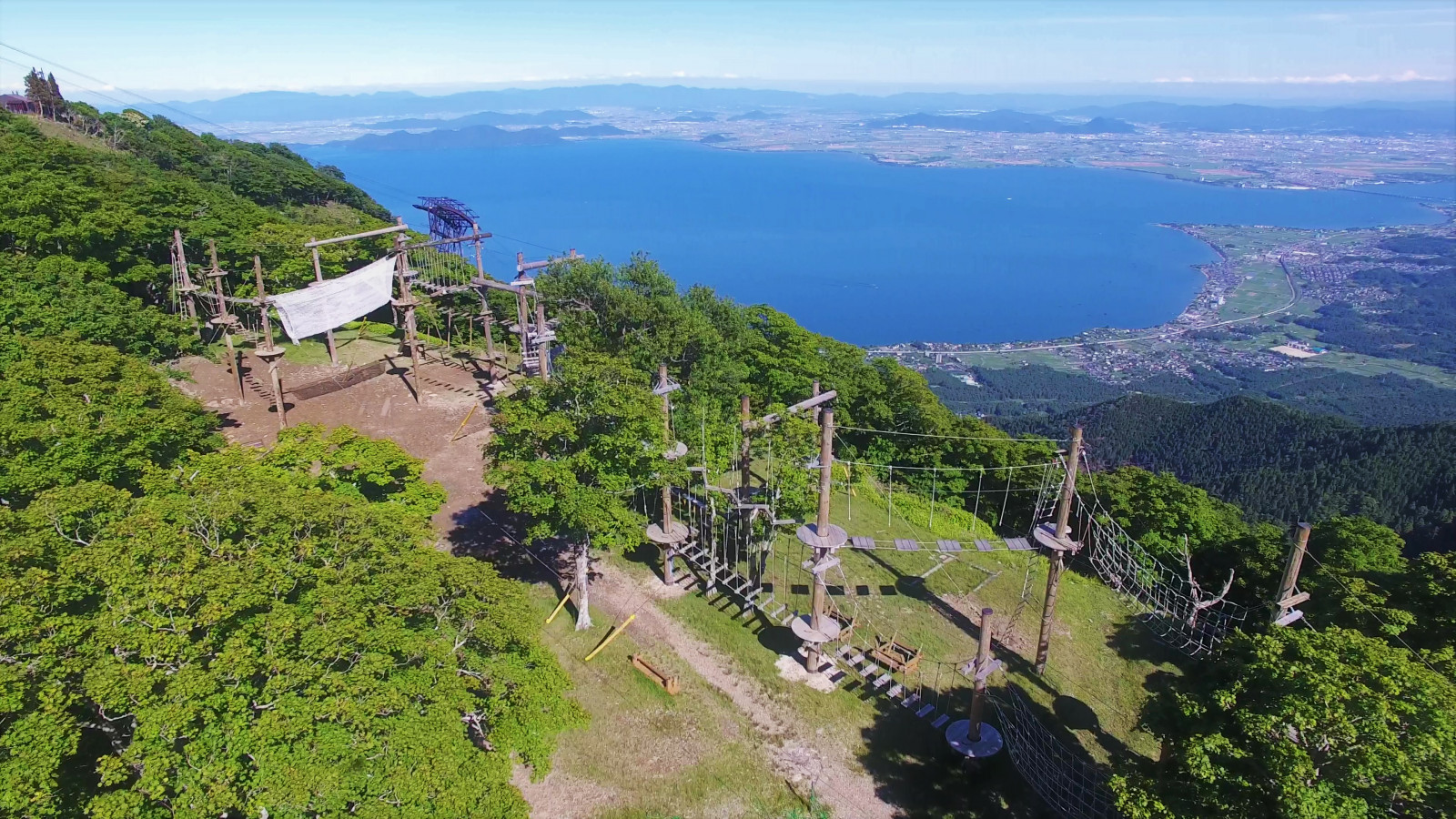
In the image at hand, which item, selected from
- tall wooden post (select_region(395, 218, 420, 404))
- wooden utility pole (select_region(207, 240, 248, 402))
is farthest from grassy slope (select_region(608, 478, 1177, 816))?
wooden utility pole (select_region(207, 240, 248, 402))

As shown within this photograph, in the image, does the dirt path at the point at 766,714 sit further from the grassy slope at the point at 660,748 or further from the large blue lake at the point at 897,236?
the large blue lake at the point at 897,236

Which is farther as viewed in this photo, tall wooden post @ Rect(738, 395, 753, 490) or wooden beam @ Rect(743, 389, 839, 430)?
wooden beam @ Rect(743, 389, 839, 430)

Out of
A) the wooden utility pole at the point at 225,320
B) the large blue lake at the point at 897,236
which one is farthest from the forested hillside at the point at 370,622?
the large blue lake at the point at 897,236

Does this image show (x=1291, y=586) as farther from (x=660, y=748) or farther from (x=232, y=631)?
(x=232, y=631)

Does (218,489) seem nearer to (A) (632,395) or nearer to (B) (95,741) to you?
(B) (95,741)

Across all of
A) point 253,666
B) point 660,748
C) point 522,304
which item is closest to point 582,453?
point 660,748

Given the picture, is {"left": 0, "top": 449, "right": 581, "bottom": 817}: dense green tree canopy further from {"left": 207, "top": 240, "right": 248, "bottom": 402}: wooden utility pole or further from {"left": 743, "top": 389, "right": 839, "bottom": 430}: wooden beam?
{"left": 207, "top": 240, "right": 248, "bottom": 402}: wooden utility pole
